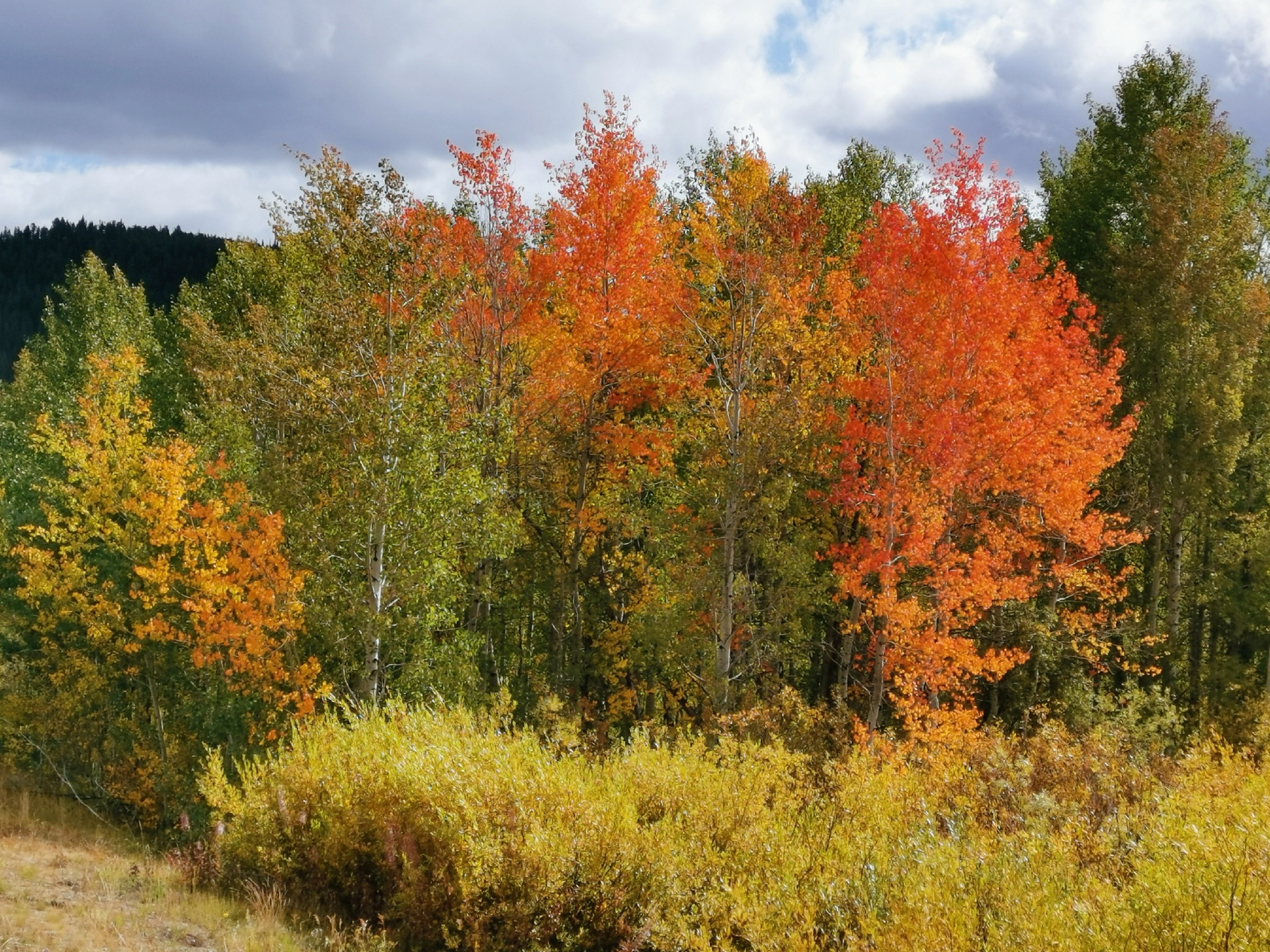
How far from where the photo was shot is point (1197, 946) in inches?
202

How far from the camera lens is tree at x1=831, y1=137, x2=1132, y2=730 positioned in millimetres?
17641

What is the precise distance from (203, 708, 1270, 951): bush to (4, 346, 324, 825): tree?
467 cm

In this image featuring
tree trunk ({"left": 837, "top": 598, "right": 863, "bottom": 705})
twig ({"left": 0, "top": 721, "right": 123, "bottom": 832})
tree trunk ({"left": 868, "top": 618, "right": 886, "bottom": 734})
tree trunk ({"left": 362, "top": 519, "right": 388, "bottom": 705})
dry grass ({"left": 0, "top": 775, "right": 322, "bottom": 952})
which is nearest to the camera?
dry grass ({"left": 0, "top": 775, "right": 322, "bottom": 952})

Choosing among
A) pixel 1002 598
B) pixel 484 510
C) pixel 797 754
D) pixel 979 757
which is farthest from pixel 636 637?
pixel 797 754

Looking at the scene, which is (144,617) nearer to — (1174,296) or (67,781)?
(67,781)

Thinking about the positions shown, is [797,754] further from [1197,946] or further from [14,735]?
[14,735]

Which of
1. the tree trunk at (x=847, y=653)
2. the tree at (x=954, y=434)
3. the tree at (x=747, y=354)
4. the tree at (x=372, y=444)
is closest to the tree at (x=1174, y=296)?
the tree at (x=954, y=434)

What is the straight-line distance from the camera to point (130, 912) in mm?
9617

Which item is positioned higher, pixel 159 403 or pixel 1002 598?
pixel 159 403

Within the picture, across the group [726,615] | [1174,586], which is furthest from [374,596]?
[1174,586]

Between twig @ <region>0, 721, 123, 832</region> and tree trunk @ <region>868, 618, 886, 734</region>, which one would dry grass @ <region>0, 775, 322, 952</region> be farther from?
tree trunk @ <region>868, 618, 886, 734</region>

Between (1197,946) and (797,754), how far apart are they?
5734 mm

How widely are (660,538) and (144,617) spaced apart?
11.1 metres

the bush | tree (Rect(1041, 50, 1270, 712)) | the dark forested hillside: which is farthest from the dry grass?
the dark forested hillside
